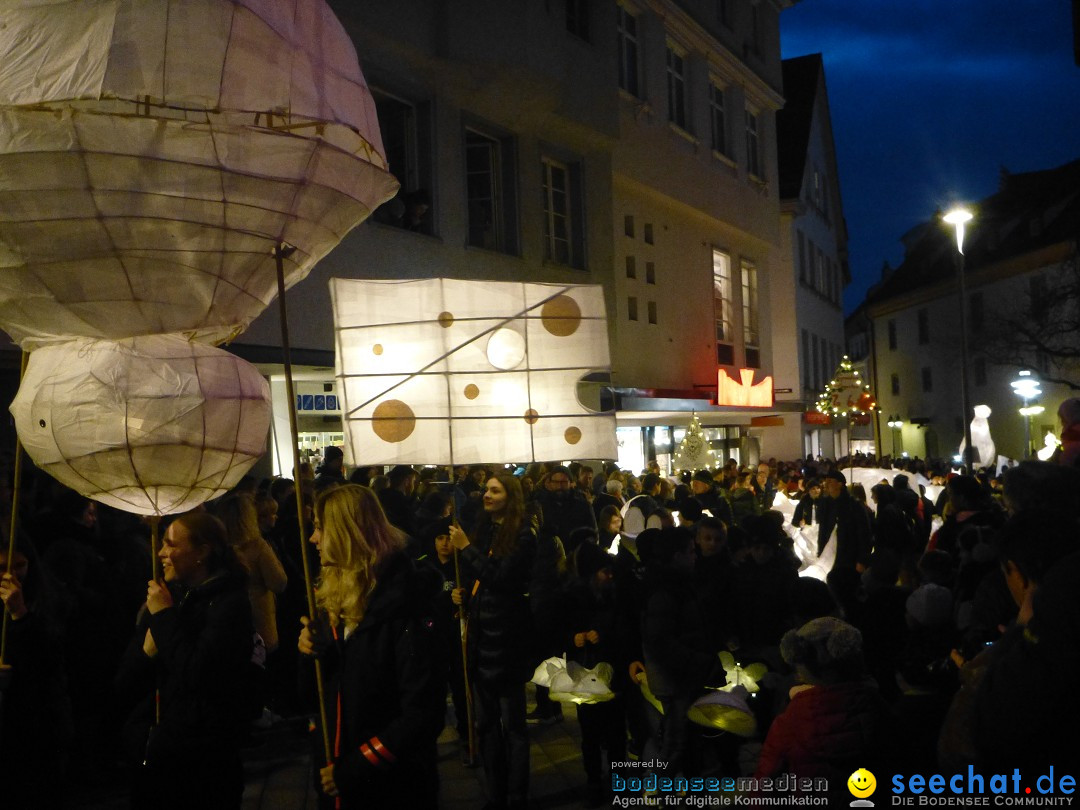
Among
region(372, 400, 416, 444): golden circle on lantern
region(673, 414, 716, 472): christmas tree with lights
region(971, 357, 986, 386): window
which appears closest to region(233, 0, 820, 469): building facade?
region(673, 414, 716, 472): christmas tree with lights

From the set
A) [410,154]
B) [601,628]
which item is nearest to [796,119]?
[410,154]

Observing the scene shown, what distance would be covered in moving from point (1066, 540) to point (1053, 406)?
151 feet

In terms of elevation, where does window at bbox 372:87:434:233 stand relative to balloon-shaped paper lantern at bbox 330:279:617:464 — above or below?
above

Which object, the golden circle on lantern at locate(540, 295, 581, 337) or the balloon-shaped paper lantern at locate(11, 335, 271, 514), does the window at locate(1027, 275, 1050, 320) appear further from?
the balloon-shaped paper lantern at locate(11, 335, 271, 514)

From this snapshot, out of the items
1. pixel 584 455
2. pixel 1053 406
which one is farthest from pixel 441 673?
pixel 1053 406

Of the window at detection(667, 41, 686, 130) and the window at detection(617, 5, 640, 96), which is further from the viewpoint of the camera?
the window at detection(667, 41, 686, 130)

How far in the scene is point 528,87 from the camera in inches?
733

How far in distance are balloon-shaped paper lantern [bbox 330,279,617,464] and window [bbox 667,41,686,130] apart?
2153 cm

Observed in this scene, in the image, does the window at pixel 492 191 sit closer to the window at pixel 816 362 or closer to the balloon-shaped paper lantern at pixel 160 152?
the balloon-shaped paper lantern at pixel 160 152

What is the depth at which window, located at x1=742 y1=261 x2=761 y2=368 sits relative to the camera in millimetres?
33562

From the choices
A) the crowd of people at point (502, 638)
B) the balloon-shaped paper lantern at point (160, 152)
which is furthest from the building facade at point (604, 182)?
the balloon-shaped paper lantern at point (160, 152)

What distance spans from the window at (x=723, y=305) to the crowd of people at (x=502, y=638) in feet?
66.8

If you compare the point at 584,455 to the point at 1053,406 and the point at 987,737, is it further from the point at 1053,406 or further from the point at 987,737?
the point at 1053,406

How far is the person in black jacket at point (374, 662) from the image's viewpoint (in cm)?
393
